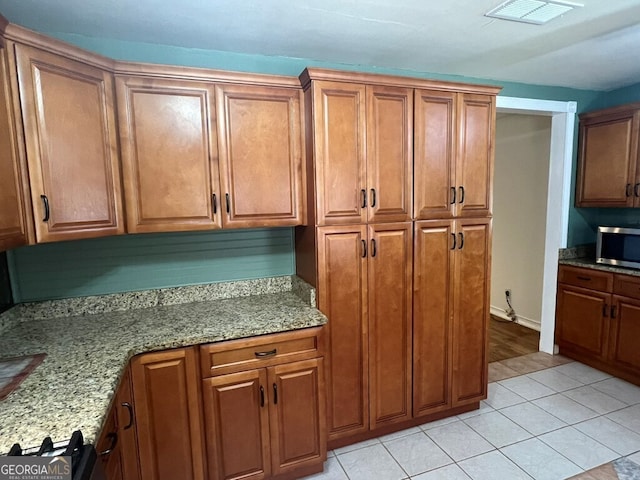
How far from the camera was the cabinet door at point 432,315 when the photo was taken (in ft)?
7.51

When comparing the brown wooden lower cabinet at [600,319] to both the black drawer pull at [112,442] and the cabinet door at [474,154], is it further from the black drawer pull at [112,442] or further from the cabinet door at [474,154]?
the black drawer pull at [112,442]

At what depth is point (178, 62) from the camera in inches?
84.4

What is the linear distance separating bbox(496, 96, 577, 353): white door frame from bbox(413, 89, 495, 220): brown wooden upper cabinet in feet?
3.53

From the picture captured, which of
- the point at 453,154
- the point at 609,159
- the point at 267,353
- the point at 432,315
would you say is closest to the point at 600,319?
the point at 609,159

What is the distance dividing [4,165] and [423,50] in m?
2.28

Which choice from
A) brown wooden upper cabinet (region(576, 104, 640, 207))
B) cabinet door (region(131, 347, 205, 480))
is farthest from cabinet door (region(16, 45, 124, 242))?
brown wooden upper cabinet (region(576, 104, 640, 207))

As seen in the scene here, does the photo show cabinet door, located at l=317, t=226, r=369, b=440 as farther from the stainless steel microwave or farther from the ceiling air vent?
the stainless steel microwave

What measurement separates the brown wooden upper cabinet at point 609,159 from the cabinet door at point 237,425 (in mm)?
3259

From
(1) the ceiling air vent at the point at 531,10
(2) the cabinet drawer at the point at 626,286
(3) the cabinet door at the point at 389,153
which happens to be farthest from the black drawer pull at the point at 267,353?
(2) the cabinet drawer at the point at 626,286

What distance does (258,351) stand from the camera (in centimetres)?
183

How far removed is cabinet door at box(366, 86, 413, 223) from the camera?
2086mm

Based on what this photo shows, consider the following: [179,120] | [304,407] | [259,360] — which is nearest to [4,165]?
[179,120]

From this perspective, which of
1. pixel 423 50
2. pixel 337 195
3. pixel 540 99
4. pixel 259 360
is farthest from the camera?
pixel 540 99

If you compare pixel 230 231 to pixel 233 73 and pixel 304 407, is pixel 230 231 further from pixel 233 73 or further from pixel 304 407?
pixel 304 407
